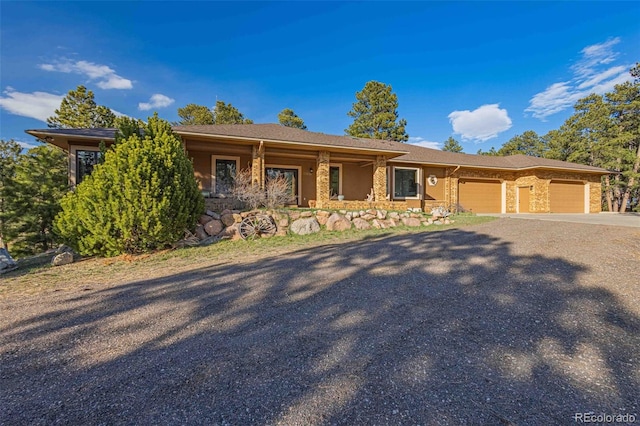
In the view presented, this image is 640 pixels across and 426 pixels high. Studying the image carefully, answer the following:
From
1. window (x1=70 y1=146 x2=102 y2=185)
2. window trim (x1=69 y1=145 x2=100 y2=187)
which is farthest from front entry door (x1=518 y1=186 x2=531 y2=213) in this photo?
window trim (x1=69 y1=145 x2=100 y2=187)

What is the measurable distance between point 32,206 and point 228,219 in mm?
6905

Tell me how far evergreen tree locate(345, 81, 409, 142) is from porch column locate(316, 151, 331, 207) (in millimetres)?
15931

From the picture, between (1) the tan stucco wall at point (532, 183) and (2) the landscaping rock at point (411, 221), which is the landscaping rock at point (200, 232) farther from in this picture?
(1) the tan stucco wall at point (532, 183)

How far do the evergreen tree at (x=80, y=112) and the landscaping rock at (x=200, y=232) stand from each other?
15748 mm

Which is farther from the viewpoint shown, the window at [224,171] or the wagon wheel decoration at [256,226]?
the window at [224,171]

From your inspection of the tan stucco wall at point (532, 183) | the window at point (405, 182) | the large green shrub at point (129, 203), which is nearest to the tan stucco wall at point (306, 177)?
the window at point (405, 182)

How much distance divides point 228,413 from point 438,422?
1.22 metres

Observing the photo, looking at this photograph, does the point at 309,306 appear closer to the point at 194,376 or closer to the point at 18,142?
the point at 194,376

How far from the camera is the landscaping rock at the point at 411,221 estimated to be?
10992 mm

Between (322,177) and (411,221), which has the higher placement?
(322,177)

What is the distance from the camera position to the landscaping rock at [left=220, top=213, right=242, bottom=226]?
9172mm

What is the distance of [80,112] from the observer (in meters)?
18.8

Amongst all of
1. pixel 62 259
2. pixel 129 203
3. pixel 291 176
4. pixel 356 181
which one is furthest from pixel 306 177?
pixel 62 259

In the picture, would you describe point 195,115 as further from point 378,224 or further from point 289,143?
point 378,224
